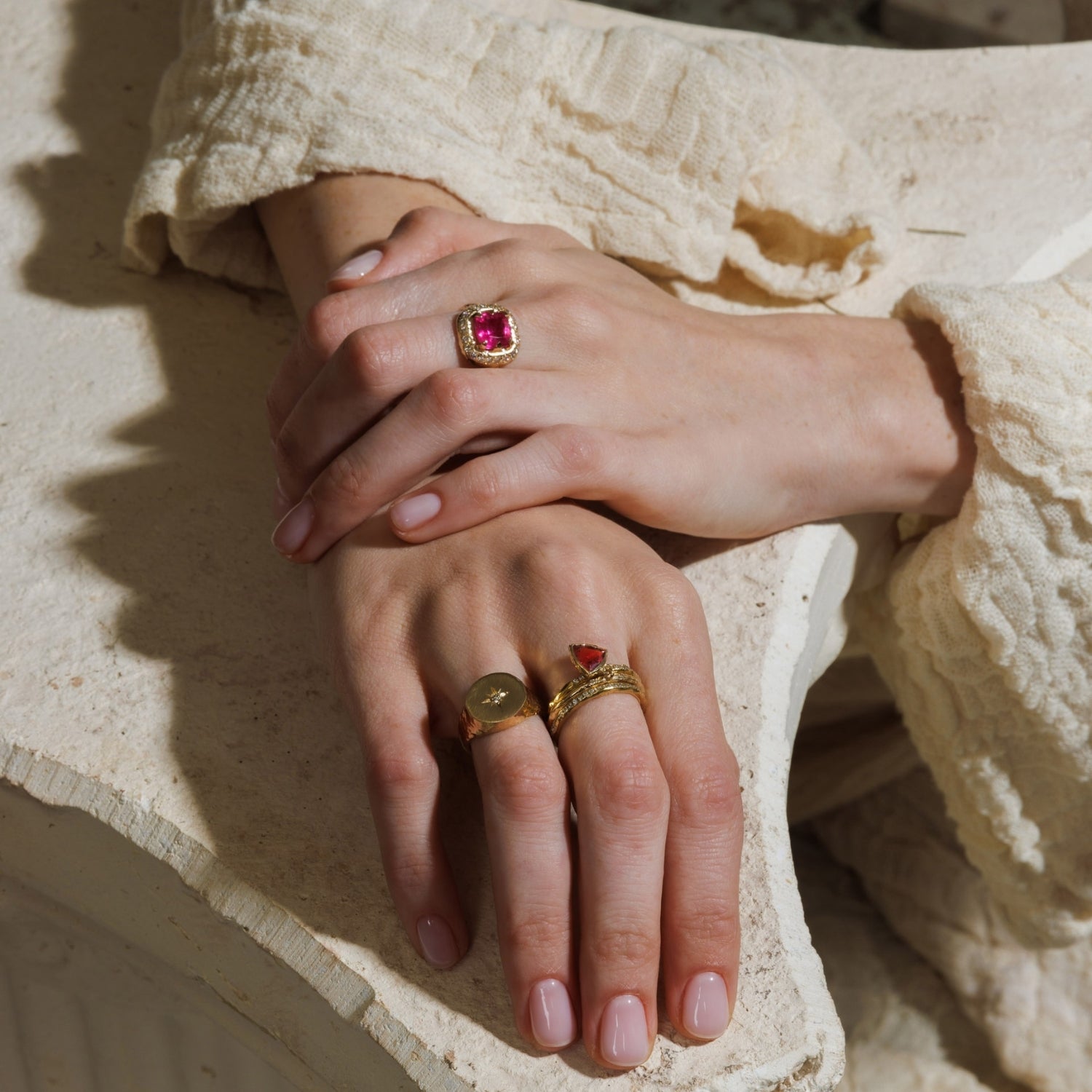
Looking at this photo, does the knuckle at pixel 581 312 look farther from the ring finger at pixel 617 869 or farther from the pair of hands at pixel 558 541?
the ring finger at pixel 617 869

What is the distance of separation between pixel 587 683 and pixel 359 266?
346mm

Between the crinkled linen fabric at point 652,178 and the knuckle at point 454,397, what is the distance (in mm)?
299

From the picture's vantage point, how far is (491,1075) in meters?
0.57

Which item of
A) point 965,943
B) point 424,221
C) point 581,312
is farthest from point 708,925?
point 965,943

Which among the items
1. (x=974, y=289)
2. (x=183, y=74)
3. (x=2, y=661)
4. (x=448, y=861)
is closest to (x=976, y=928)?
(x=974, y=289)

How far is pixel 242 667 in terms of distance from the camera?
29.5 inches

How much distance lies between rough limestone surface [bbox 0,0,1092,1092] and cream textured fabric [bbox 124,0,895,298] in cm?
10

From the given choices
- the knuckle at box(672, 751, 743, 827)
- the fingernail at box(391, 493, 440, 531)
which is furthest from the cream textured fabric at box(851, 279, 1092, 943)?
the fingernail at box(391, 493, 440, 531)

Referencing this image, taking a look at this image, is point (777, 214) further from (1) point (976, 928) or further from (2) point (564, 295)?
(1) point (976, 928)

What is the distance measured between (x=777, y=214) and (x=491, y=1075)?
0.70 m

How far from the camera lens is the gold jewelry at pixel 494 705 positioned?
0.61 meters

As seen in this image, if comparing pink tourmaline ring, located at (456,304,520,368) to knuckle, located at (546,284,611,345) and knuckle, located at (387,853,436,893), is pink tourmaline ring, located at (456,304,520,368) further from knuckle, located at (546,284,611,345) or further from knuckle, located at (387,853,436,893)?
knuckle, located at (387,853,436,893)

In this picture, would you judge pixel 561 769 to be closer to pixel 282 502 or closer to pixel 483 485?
pixel 483 485

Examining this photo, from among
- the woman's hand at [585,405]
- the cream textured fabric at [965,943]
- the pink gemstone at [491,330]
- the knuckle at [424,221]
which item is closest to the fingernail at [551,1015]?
the woman's hand at [585,405]
